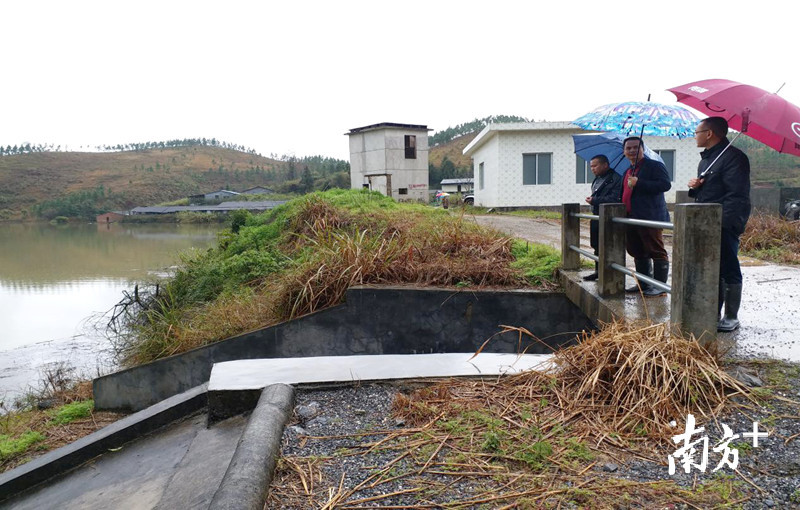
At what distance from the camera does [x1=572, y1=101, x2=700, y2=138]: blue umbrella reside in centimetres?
484

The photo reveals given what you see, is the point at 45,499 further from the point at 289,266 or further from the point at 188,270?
the point at 188,270

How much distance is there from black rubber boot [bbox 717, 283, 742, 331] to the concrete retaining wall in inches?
69.1

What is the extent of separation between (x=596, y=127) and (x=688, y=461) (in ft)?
11.4

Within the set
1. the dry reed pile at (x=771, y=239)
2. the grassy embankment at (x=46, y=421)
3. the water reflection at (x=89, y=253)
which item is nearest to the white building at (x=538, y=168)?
the dry reed pile at (x=771, y=239)

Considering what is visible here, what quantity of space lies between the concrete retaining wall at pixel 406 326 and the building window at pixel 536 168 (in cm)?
1561

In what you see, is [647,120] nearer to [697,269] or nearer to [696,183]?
[696,183]

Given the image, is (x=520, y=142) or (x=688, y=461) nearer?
(x=688, y=461)

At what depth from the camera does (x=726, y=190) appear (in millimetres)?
3756

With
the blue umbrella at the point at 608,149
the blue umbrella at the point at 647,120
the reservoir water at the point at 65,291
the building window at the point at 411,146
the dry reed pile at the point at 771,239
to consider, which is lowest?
the reservoir water at the point at 65,291

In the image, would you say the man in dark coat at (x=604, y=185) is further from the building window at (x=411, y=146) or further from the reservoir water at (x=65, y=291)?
the building window at (x=411, y=146)

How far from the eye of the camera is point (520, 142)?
2052cm

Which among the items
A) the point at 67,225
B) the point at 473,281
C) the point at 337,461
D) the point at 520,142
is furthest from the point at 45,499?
the point at 67,225

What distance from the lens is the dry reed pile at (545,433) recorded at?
212 centimetres

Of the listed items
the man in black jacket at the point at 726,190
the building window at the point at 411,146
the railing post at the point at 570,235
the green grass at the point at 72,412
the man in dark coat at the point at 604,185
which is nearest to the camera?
the man in black jacket at the point at 726,190
